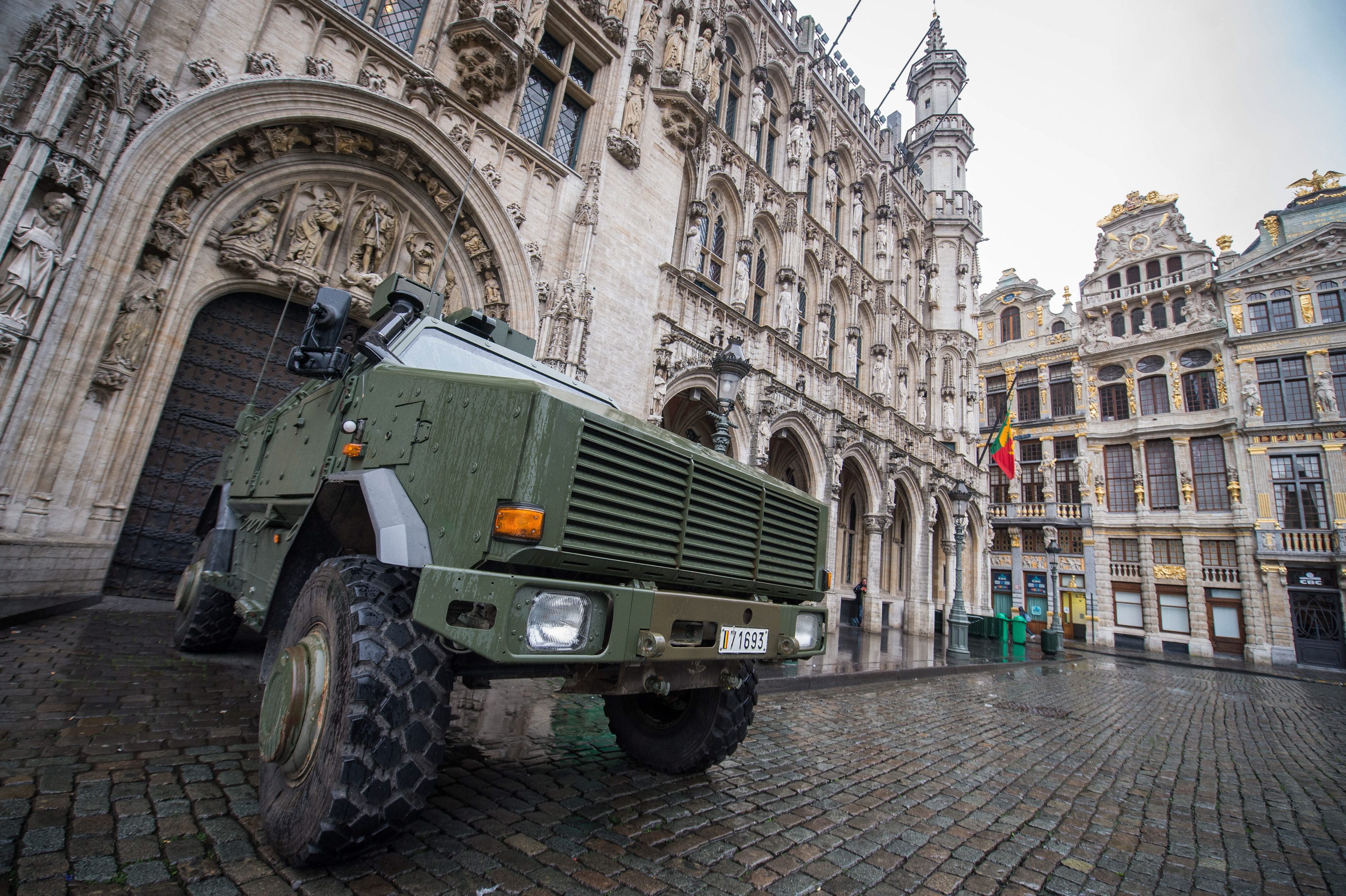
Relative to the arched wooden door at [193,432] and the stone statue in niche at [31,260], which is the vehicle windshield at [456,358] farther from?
the stone statue in niche at [31,260]

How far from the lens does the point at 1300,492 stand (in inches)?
1025

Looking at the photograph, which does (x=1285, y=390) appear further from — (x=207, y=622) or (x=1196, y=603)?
(x=207, y=622)

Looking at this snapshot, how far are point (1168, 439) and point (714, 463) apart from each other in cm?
3753

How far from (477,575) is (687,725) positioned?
2066 mm

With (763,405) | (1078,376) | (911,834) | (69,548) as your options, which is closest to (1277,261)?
(1078,376)

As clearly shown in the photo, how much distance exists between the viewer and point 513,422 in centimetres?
233

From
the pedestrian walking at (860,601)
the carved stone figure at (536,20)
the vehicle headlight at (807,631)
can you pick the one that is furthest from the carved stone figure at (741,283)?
the vehicle headlight at (807,631)

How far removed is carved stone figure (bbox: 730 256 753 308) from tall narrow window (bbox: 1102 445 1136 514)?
2790cm

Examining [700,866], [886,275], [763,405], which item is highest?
[886,275]

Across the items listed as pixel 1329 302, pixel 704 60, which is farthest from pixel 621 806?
pixel 1329 302

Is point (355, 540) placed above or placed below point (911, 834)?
above

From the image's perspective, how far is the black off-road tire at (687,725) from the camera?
3.40 m

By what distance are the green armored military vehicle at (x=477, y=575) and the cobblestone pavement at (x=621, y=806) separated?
34 centimetres

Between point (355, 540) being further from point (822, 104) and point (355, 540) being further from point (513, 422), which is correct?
point (822, 104)
